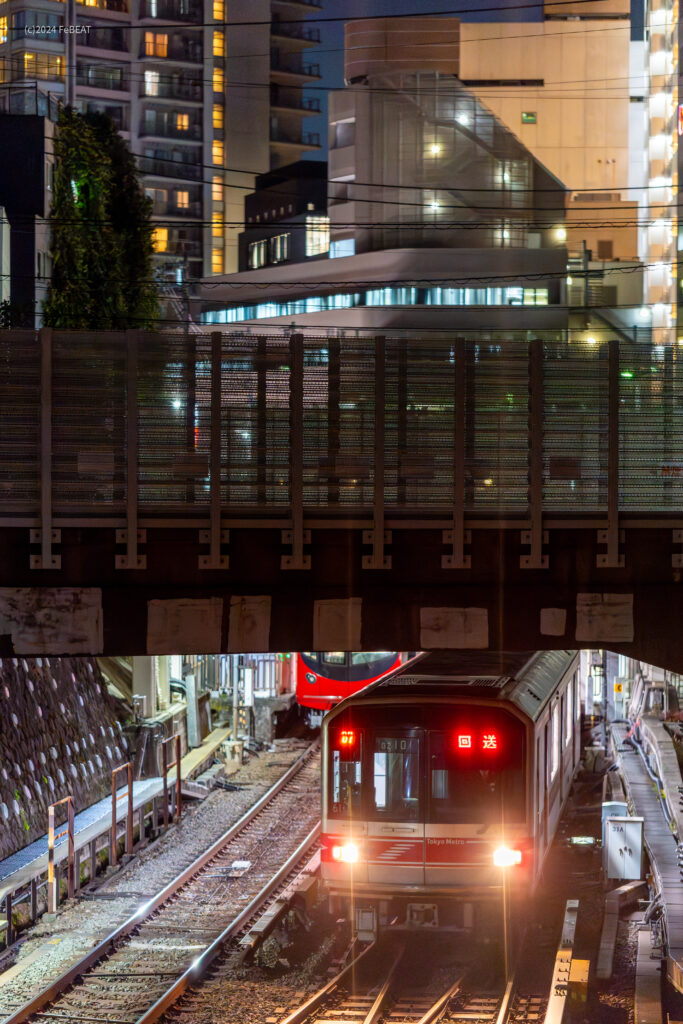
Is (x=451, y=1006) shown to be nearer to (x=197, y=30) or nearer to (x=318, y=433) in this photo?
(x=318, y=433)

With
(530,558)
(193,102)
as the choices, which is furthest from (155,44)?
(530,558)

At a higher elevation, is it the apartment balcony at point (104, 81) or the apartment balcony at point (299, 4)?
the apartment balcony at point (299, 4)

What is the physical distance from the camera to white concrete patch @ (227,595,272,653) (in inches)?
419

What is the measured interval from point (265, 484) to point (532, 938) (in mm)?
7179

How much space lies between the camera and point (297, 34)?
312 ft

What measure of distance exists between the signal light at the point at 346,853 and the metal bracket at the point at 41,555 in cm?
533

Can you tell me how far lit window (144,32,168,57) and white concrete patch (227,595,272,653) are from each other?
83385 millimetres

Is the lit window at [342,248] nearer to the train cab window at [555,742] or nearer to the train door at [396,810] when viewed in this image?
the train cab window at [555,742]

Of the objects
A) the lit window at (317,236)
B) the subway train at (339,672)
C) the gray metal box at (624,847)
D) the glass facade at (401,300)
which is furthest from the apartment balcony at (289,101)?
the gray metal box at (624,847)

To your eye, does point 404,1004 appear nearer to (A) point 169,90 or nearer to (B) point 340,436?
(B) point 340,436

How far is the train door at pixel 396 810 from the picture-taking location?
46.0 ft

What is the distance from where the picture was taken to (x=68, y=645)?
10.6m

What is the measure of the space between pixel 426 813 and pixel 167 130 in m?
82.7

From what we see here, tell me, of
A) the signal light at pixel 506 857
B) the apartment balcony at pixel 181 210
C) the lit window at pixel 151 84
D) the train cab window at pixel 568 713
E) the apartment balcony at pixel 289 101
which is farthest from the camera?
the apartment balcony at pixel 289 101
